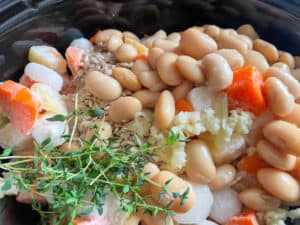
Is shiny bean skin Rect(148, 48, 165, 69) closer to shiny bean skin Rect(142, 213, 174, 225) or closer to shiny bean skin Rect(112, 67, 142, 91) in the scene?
shiny bean skin Rect(112, 67, 142, 91)

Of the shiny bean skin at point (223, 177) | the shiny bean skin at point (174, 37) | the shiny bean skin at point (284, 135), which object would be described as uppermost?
the shiny bean skin at point (174, 37)

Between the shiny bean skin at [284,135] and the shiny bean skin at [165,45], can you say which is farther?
the shiny bean skin at [165,45]

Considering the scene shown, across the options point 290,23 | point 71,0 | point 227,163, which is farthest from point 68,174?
point 290,23

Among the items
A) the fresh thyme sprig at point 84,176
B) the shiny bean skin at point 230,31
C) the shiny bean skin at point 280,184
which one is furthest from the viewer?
the shiny bean skin at point 230,31

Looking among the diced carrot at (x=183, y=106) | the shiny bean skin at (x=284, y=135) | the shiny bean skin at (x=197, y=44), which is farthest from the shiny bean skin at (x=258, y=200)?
the shiny bean skin at (x=197, y=44)

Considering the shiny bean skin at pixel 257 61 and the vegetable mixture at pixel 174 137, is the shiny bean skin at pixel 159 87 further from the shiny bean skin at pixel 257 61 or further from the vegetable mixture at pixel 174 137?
the shiny bean skin at pixel 257 61

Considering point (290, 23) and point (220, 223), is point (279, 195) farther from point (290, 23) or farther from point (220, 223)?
point (290, 23)
